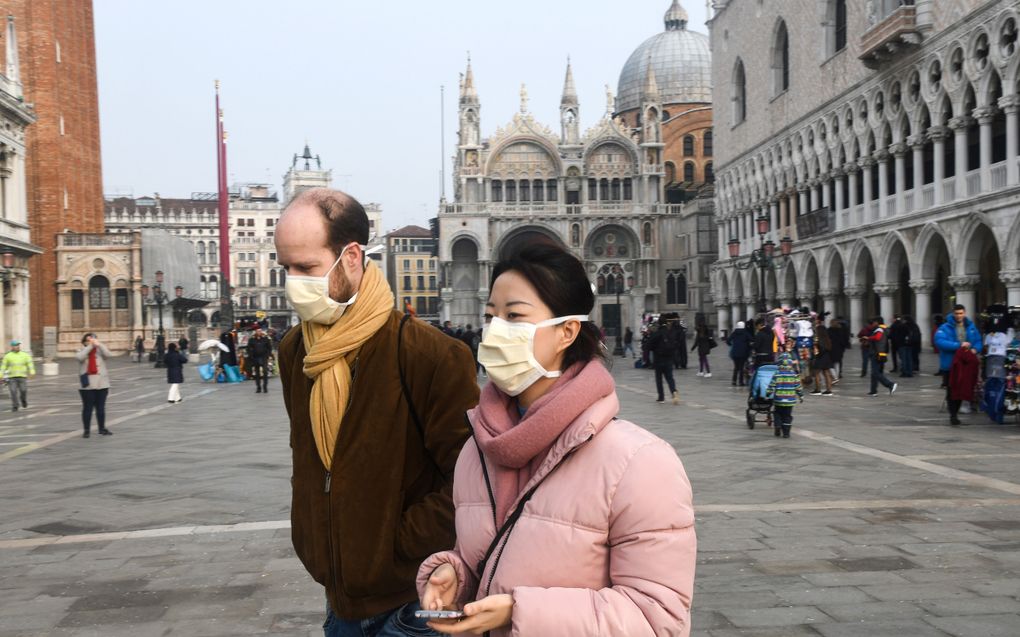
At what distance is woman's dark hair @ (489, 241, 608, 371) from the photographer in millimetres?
2137

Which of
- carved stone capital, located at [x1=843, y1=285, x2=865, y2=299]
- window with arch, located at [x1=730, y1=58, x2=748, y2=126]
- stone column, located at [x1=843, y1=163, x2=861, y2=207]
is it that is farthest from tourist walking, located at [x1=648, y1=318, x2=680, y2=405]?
window with arch, located at [x1=730, y1=58, x2=748, y2=126]

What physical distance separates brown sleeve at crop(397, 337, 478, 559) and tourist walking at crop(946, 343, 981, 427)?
459 inches

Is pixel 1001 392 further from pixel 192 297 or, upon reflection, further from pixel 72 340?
pixel 192 297

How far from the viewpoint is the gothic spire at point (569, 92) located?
6962 cm

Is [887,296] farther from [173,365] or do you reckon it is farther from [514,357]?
[514,357]

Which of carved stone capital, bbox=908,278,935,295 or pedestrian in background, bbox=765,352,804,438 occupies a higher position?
carved stone capital, bbox=908,278,935,295

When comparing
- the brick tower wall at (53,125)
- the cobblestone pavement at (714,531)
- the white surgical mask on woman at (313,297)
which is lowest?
the cobblestone pavement at (714,531)

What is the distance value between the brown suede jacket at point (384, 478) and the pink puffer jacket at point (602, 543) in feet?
1.67

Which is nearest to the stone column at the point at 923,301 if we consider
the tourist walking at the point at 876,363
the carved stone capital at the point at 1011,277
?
the carved stone capital at the point at 1011,277

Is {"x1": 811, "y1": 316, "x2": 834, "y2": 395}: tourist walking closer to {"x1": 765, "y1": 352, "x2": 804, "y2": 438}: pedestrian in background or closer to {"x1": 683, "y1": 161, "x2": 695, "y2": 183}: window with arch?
{"x1": 765, "y1": 352, "x2": 804, "y2": 438}: pedestrian in background

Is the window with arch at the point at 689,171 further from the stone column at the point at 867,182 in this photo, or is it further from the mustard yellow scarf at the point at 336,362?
the mustard yellow scarf at the point at 336,362

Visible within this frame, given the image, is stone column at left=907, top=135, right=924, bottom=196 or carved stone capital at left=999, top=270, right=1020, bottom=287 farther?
stone column at left=907, top=135, right=924, bottom=196

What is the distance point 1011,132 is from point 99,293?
4358 centimetres

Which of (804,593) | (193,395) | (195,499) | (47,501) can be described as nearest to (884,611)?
(804,593)
